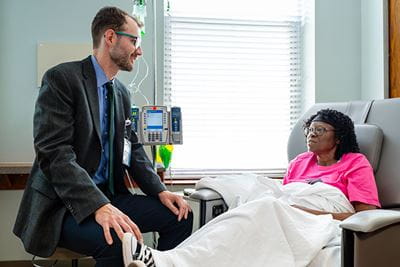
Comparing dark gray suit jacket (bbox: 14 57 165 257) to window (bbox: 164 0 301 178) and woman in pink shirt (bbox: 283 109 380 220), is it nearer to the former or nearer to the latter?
woman in pink shirt (bbox: 283 109 380 220)

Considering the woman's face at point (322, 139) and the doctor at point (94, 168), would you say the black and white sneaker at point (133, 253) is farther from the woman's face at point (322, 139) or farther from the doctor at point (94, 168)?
the woman's face at point (322, 139)

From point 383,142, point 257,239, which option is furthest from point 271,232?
point 383,142

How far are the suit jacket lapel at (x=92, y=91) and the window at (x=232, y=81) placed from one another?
1410 millimetres

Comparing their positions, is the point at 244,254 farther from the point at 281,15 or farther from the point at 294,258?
the point at 281,15

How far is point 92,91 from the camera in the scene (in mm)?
1667

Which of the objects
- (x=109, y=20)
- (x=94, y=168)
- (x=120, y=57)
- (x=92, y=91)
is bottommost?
(x=94, y=168)

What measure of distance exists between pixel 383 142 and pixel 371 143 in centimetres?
5

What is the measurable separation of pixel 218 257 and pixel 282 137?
6.32ft

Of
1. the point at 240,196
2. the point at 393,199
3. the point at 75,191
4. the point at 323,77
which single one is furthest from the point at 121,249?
the point at 323,77

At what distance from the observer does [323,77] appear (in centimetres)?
318

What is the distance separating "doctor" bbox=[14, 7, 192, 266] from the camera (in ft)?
4.79

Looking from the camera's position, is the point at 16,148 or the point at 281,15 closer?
the point at 16,148

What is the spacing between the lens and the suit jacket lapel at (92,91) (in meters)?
1.65

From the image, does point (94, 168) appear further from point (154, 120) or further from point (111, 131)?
point (154, 120)
